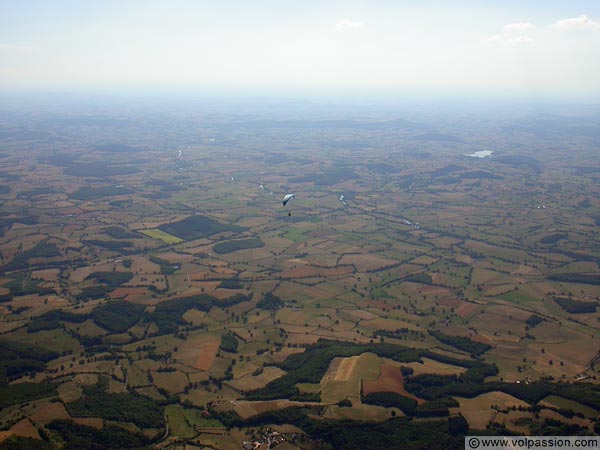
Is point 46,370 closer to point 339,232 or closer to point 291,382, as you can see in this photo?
point 291,382

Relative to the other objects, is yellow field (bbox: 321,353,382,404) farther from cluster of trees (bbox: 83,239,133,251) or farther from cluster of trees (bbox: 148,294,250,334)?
cluster of trees (bbox: 83,239,133,251)

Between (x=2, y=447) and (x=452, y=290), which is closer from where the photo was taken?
(x=2, y=447)

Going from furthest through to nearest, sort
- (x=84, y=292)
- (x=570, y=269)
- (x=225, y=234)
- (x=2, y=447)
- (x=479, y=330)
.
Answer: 1. (x=225, y=234)
2. (x=570, y=269)
3. (x=84, y=292)
4. (x=479, y=330)
5. (x=2, y=447)

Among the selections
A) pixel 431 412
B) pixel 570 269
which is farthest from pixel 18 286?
pixel 570 269

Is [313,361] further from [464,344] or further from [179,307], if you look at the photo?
[179,307]

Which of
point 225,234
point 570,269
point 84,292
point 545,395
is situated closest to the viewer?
point 545,395

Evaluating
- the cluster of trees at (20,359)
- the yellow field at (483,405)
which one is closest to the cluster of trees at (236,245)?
the cluster of trees at (20,359)

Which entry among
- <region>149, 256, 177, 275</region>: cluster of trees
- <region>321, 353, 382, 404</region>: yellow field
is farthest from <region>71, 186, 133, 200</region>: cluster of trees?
<region>321, 353, 382, 404</region>: yellow field

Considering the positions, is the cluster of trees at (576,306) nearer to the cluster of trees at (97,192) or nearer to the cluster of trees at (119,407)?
the cluster of trees at (119,407)
